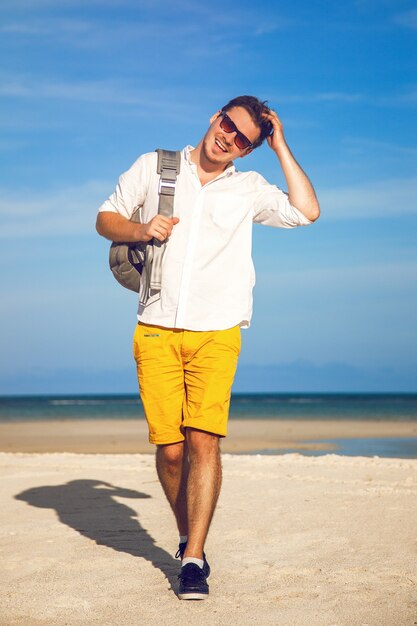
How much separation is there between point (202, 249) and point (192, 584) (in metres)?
1.77

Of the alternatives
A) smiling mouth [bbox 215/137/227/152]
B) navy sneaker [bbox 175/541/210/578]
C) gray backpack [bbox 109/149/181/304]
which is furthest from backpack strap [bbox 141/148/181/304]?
navy sneaker [bbox 175/541/210/578]

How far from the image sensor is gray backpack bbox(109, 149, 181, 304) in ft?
15.0

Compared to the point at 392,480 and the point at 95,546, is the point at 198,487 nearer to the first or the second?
the point at 95,546

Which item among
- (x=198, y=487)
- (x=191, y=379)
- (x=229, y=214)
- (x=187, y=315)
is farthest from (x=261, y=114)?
(x=198, y=487)

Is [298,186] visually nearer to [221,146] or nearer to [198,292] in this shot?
[221,146]

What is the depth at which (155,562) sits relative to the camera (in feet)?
16.9

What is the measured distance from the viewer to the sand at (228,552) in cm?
404

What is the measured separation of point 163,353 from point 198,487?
29.6 inches

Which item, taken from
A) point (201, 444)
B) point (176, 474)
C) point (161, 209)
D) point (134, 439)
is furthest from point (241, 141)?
point (134, 439)

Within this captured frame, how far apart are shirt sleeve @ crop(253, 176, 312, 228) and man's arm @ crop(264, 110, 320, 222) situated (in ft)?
0.11

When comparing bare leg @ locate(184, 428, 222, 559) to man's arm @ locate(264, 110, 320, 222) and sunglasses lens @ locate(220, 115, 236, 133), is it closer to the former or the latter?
man's arm @ locate(264, 110, 320, 222)

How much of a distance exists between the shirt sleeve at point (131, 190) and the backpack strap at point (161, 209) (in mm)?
111

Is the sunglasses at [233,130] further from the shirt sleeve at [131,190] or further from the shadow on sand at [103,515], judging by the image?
the shadow on sand at [103,515]

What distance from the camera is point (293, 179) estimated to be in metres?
4.81
